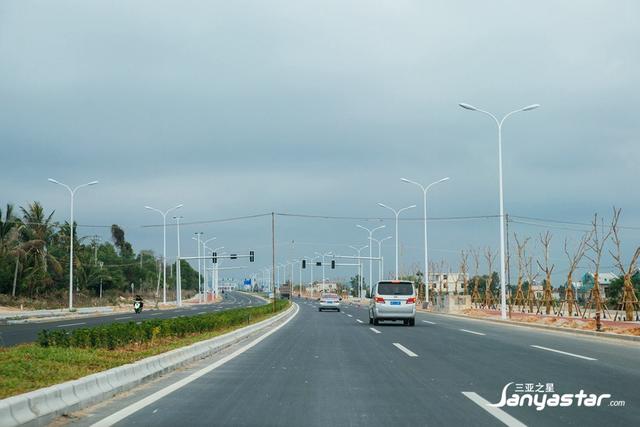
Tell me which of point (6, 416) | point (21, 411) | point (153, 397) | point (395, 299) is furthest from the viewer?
point (395, 299)

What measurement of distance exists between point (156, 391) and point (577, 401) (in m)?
5.90

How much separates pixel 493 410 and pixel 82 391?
512cm

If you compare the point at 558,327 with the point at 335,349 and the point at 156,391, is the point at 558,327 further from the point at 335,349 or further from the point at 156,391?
the point at 156,391

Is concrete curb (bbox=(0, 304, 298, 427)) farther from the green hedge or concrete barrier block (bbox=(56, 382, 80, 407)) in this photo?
the green hedge

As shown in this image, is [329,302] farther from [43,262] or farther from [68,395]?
[68,395]

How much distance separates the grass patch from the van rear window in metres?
16.2

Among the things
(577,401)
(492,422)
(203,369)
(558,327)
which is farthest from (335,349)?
(558,327)

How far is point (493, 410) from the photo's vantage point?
8.89 m

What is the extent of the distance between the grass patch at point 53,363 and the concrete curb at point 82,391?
1.26ft

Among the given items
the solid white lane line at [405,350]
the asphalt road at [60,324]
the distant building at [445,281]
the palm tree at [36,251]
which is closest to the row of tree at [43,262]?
the palm tree at [36,251]

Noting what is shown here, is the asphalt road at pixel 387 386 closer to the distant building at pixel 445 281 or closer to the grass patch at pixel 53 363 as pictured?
the grass patch at pixel 53 363

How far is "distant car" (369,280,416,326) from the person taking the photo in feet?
102

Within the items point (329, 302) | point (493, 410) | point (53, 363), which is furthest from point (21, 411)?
point (329, 302)

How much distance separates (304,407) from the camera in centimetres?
913
